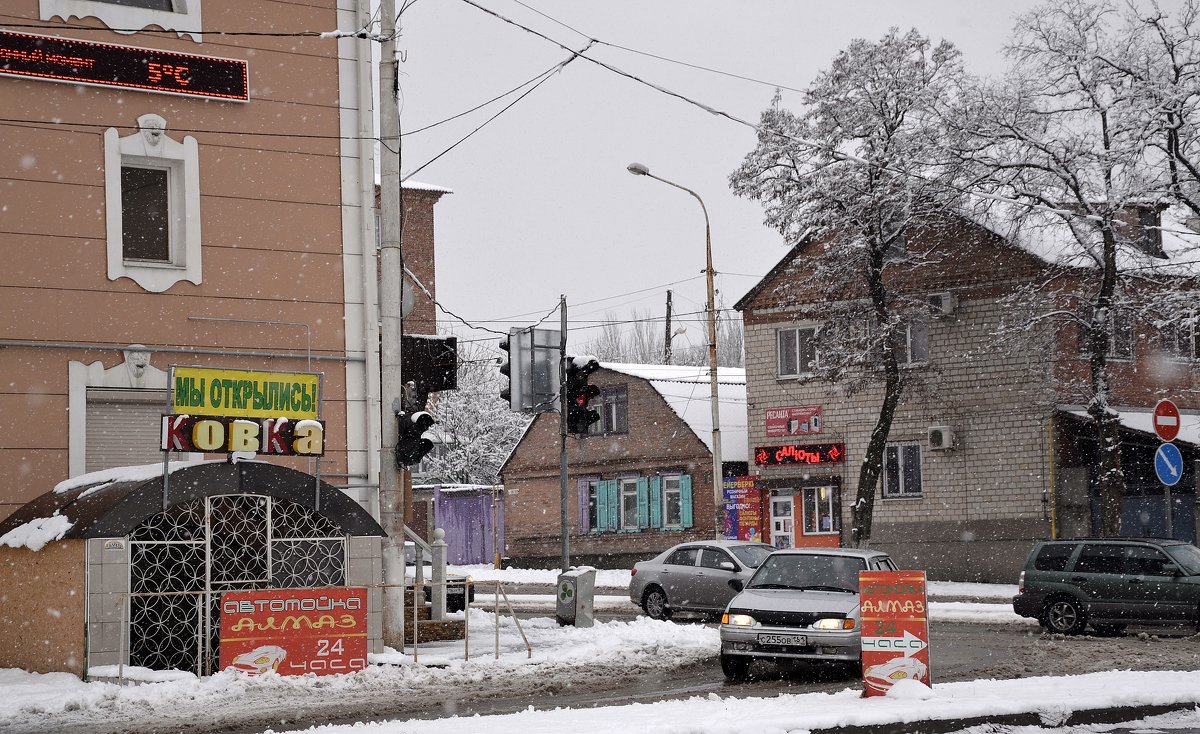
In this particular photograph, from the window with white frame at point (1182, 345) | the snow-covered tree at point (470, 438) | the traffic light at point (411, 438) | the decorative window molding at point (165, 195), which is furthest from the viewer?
the snow-covered tree at point (470, 438)

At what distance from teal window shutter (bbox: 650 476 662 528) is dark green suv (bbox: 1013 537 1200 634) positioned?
2177cm

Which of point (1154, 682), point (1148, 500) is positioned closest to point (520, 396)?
point (1154, 682)

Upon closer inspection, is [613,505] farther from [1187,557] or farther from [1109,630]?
[1187,557]

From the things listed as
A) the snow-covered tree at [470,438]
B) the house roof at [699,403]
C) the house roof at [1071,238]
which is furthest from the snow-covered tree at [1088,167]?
→ the snow-covered tree at [470,438]

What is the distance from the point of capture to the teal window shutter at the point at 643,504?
43781 mm

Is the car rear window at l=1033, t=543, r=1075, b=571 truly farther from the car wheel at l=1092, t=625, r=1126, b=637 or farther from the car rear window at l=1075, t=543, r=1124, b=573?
the car wheel at l=1092, t=625, r=1126, b=637

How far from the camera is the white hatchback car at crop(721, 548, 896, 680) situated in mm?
15680

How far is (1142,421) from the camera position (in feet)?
110

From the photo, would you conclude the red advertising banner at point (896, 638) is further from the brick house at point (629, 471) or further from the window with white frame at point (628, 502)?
the window with white frame at point (628, 502)

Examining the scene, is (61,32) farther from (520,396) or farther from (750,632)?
(750,632)

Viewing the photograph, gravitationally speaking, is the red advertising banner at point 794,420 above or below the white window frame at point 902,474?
above

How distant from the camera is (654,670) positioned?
17.2 metres

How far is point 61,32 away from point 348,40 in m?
3.75

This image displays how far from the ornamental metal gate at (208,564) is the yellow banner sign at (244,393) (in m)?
1.07
